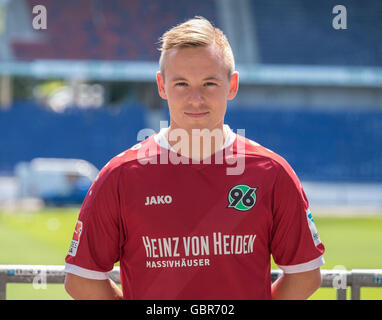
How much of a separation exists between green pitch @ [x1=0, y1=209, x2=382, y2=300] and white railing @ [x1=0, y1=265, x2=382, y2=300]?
365 cm

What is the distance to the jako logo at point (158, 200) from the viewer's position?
1959mm

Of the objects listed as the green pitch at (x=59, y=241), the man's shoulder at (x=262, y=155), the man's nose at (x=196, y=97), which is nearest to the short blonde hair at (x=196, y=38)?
the man's nose at (x=196, y=97)

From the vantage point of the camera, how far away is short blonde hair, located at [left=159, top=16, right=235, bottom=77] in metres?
1.92

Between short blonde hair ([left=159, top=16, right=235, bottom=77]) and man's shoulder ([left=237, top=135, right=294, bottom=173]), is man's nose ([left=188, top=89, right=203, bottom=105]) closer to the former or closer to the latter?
short blonde hair ([left=159, top=16, right=235, bottom=77])

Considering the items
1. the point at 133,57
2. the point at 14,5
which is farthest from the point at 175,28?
the point at 14,5

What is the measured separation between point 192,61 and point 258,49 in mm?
24088

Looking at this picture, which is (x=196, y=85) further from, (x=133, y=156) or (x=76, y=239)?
(x=76, y=239)

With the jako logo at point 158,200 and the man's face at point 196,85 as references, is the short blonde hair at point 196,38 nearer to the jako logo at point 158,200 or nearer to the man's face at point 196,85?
the man's face at point 196,85

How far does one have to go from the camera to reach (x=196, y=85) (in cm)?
194

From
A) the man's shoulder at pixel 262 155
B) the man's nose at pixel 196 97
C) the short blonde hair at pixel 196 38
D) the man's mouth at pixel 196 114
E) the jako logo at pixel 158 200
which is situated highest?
the short blonde hair at pixel 196 38

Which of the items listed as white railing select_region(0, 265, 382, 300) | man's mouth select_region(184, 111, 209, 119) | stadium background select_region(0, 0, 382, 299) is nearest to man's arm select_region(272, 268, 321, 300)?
white railing select_region(0, 265, 382, 300)

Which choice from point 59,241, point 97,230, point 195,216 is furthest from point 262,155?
point 59,241

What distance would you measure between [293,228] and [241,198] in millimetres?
189
